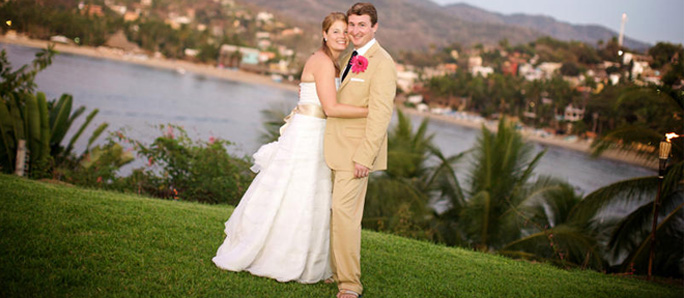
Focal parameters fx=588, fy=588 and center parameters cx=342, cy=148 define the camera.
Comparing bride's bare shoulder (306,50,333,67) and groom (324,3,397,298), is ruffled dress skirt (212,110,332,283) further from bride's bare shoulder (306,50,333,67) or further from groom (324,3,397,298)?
bride's bare shoulder (306,50,333,67)

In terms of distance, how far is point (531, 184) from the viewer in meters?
11.2

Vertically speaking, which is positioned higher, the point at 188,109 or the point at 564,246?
the point at 564,246

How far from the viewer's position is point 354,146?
393 cm

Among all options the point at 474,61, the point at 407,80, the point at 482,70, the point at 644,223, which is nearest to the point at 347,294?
the point at 644,223

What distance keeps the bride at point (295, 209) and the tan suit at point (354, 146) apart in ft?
0.44

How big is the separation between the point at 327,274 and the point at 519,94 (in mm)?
57338

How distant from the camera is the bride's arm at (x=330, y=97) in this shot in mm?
3865

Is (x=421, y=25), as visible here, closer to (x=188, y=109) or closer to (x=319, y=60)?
(x=188, y=109)

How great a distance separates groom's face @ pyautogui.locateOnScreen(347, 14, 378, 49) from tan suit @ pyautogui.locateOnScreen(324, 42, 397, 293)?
9 cm

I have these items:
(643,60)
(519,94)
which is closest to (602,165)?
(519,94)

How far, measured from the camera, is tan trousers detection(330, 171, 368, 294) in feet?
12.9

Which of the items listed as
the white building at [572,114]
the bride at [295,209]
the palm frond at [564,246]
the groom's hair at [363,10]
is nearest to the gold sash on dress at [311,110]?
the bride at [295,209]

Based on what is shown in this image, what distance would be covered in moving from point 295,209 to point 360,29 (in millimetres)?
1293

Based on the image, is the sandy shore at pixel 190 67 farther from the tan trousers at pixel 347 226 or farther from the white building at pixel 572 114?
the tan trousers at pixel 347 226
